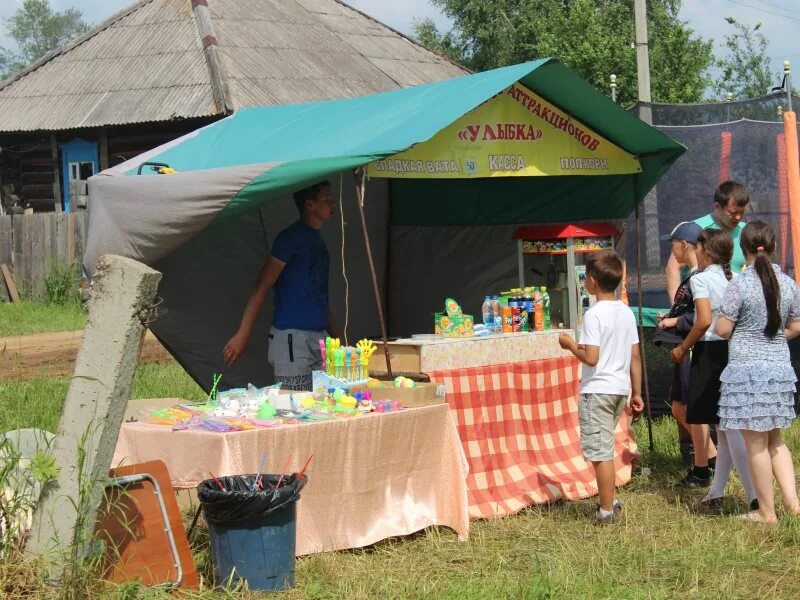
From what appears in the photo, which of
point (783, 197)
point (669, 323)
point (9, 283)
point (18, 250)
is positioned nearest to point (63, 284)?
point (9, 283)

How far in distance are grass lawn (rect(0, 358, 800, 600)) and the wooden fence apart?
12.8 meters

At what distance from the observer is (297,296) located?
23.3 feet

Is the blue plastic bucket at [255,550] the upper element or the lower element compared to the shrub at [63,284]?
lower

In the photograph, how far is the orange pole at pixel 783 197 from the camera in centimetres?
991

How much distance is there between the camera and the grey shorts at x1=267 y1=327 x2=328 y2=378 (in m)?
7.12

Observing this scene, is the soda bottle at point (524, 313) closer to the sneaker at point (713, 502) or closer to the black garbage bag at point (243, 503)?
the sneaker at point (713, 502)

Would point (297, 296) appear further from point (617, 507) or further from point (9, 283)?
point (9, 283)

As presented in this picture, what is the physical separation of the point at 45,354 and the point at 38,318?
3401 millimetres

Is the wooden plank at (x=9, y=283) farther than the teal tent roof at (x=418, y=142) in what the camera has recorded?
Yes

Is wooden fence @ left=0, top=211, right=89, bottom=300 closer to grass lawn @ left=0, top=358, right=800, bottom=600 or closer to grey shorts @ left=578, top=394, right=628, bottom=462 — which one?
grass lawn @ left=0, top=358, right=800, bottom=600

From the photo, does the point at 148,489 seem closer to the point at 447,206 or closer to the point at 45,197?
the point at 447,206

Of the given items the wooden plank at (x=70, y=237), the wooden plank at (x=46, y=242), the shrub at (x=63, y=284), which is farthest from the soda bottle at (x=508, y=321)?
the wooden plank at (x=46, y=242)

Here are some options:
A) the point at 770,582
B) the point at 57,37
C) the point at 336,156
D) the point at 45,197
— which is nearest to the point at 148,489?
the point at 336,156

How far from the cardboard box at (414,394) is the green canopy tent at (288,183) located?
33 centimetres
